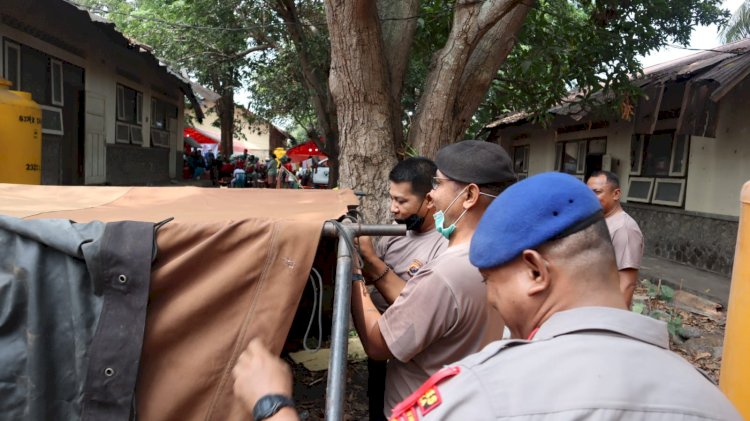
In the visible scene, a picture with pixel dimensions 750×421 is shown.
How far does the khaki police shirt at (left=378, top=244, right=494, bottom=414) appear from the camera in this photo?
1.69 meters

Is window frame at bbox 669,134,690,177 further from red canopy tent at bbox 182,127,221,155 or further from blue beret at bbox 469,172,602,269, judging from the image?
red canopy tent at bbox 182,127,221,155

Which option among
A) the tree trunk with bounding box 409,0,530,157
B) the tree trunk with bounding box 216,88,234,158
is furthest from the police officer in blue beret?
the tree trunk with bounding box 216,88,234,158

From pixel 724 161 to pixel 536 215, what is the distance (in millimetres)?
9320

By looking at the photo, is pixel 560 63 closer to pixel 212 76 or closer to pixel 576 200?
pixel 576 200

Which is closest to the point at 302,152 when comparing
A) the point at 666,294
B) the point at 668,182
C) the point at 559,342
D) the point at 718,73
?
the point at 668,182

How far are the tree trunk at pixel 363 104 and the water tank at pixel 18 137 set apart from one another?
8.00 feet

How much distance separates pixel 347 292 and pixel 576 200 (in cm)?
76

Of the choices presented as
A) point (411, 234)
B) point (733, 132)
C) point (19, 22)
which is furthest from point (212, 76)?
point (411, 234)

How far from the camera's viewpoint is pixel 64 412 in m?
1.40

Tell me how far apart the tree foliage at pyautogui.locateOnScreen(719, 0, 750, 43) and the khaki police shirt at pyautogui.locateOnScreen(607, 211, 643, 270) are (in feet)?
51.8

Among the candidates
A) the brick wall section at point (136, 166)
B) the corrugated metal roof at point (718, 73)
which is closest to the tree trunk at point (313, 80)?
the corrugated metal roof at point (718, 73)

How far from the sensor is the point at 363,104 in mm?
4703

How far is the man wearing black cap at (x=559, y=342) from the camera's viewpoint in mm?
844

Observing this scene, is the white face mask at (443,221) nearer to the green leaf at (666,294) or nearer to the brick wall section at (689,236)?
the green leaf at (666,294)
